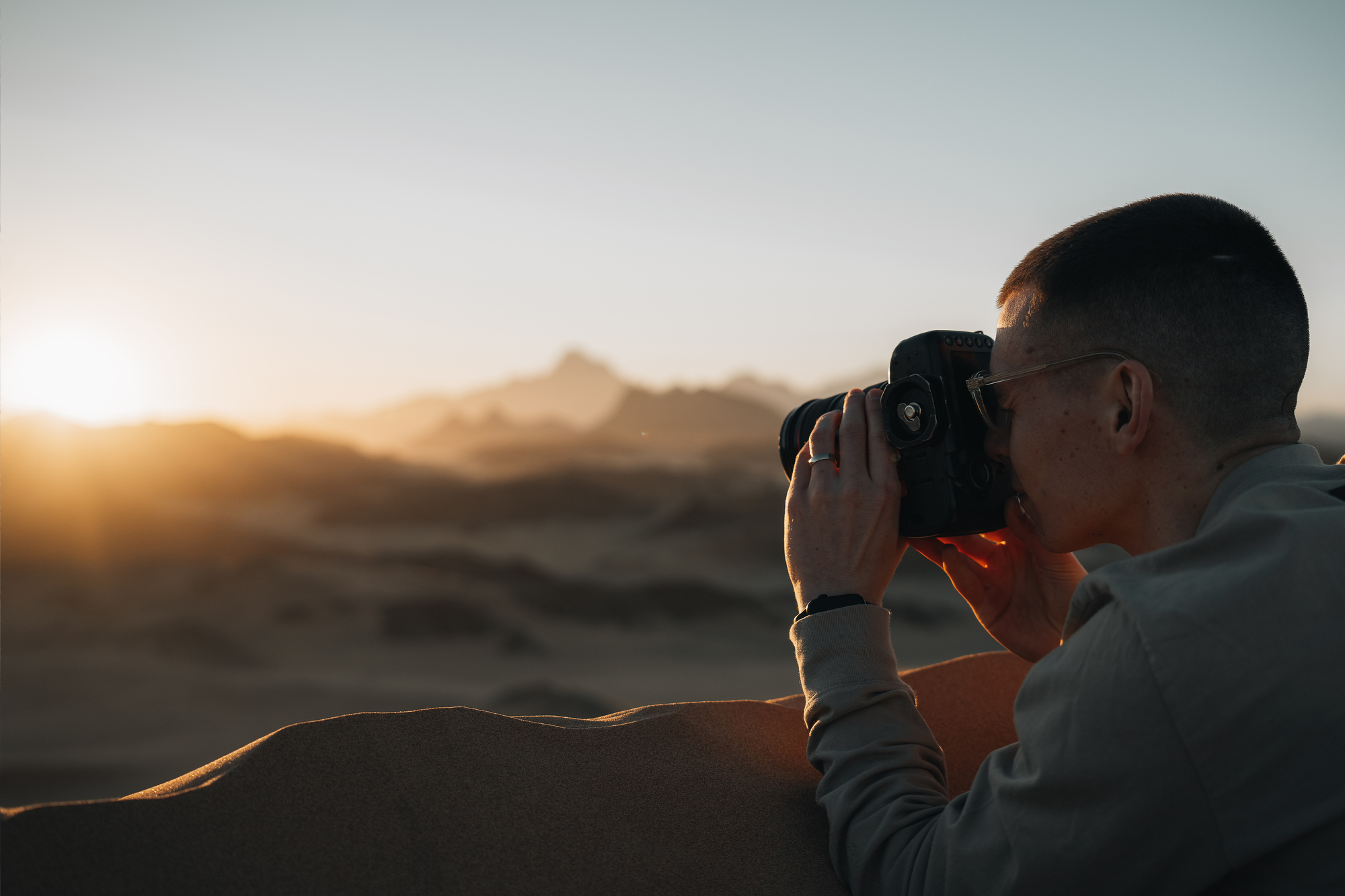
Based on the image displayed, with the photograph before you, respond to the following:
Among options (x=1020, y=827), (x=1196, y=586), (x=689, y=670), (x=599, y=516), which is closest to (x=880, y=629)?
(x=1020, y=827)

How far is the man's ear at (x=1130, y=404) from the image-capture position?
1437 millimetres

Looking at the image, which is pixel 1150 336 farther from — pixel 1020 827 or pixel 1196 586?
pixel 1020 827

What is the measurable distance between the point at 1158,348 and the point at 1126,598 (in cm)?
53

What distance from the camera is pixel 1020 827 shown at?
3.76 feet

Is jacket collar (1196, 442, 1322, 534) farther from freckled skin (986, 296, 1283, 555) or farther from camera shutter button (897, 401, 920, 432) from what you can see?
camera shutter button (897, 401, 920, 432)

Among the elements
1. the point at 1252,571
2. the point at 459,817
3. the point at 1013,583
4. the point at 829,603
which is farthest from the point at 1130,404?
the point at 459,817

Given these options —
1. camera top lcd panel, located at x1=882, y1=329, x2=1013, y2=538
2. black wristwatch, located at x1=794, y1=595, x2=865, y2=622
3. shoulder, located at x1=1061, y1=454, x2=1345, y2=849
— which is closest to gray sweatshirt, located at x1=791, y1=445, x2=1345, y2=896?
shoulder, located at x1=1061, y1=454, x2=1345, y2=849

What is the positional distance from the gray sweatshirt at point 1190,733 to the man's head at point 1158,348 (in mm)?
196

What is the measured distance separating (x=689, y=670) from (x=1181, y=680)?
23.5 ft

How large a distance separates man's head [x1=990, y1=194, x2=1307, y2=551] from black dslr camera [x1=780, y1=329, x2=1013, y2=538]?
0.26 m

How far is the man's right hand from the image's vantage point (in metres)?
2.07

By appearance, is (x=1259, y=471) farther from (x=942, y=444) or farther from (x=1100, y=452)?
(x=942, y=444)

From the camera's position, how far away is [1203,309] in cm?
142

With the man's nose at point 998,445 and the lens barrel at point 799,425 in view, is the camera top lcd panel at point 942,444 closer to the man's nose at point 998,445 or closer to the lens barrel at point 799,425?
the man's nose at point 998,445
